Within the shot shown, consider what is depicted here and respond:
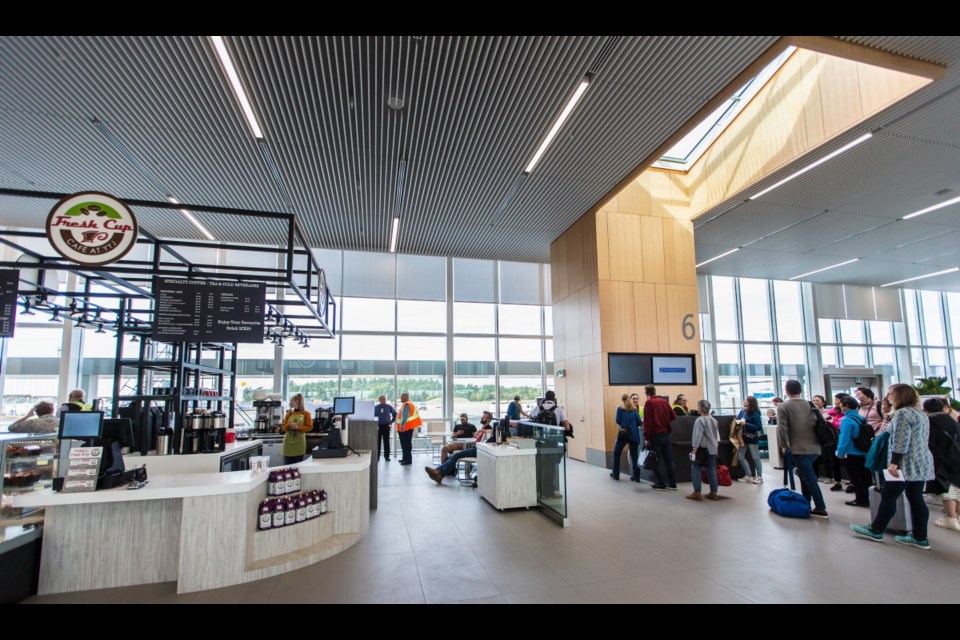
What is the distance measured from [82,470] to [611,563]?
388cm

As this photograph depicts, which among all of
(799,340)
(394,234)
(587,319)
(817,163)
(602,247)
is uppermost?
(817,163)

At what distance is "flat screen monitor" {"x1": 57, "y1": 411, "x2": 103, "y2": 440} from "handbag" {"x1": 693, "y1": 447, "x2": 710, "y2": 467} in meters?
6.45

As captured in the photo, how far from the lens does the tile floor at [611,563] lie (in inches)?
127

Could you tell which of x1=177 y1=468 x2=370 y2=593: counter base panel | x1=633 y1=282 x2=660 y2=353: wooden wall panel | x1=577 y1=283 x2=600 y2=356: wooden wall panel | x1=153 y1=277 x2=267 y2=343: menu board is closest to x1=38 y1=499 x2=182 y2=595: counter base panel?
x1=177 y1=468 x2=370 y2=593: counter base panel

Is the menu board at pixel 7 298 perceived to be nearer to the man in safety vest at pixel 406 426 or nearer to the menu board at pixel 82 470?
the menu board at pixel 82 470

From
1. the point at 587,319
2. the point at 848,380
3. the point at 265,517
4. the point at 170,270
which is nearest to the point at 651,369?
the point at 587,319

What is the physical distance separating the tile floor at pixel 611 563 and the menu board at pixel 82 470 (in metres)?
0.73

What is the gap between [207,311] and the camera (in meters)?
5.46

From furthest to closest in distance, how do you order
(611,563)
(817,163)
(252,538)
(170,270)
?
(817,163)
(170,270)
(611,563)
(252,538)

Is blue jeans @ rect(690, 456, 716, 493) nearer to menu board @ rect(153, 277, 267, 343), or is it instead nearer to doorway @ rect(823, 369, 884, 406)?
menu board @ rect(153, 277, 267, 343)

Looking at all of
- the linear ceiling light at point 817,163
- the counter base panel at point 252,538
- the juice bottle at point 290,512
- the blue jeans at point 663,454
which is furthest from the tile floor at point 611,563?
the linear ceiling light at point 817,163

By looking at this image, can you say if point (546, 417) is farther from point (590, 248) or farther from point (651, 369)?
point (590, 248)

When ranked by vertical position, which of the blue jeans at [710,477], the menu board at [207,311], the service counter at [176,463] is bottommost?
the blue jeans at [710,477]
